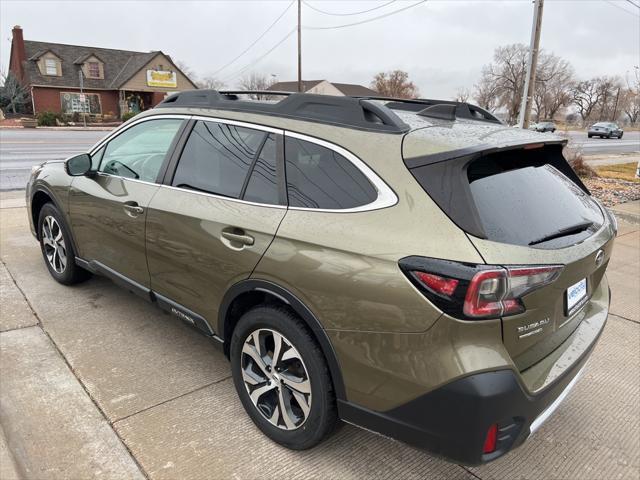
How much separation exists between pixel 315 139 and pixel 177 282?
1289 mm

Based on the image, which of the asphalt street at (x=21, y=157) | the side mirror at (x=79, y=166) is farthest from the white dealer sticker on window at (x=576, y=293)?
the asphalt street at (x=21, y=157)

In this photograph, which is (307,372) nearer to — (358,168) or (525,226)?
(358,168)

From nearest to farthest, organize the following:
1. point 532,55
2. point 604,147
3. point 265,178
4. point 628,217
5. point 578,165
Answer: point 265,178, point 628,217, point 532,55, point 578,165, point 604,147

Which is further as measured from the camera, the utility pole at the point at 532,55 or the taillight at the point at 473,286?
the utility pole at the point at 532,55

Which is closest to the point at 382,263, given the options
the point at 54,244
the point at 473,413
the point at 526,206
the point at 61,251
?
the point at 473,413

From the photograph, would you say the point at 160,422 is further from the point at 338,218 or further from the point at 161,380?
the point at 338,218

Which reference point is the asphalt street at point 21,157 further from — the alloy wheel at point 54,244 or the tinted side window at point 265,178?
the tinted side window at point 265,178

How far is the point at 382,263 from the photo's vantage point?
1.90 metres

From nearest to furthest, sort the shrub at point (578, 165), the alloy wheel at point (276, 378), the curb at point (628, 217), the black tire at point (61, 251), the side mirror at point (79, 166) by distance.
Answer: the alloy wheel at point (276, 378)
the side mirror at point (79, 166)
the black tire at point (61, 251)
the curb at point (628, 217)
the shrub at point (578, 165)

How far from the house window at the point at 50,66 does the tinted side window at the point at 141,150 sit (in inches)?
1865

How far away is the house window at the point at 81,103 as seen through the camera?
43094 mm

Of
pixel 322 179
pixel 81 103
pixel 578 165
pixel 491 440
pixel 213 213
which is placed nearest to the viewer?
pixel 491 440

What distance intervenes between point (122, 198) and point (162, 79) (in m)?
47.3

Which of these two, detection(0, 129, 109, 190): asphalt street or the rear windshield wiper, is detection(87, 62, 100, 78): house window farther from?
the rear windshield wiper
